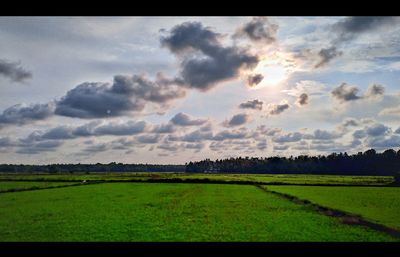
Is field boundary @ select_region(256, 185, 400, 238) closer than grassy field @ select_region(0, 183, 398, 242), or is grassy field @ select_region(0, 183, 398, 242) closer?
grassy field @ select_region(0, 183, 398, 242)

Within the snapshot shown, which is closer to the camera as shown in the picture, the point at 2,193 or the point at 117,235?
the point at 117,235

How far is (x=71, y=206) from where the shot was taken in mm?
19297

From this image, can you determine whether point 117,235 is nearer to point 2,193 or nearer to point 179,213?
point 179,213

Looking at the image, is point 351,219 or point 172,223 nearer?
point 172,223

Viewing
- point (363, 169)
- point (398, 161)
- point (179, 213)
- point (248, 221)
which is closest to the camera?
point (248, 221)

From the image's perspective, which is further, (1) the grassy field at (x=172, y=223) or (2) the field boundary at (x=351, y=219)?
(2) the field boundary at (x=351, y=219)
